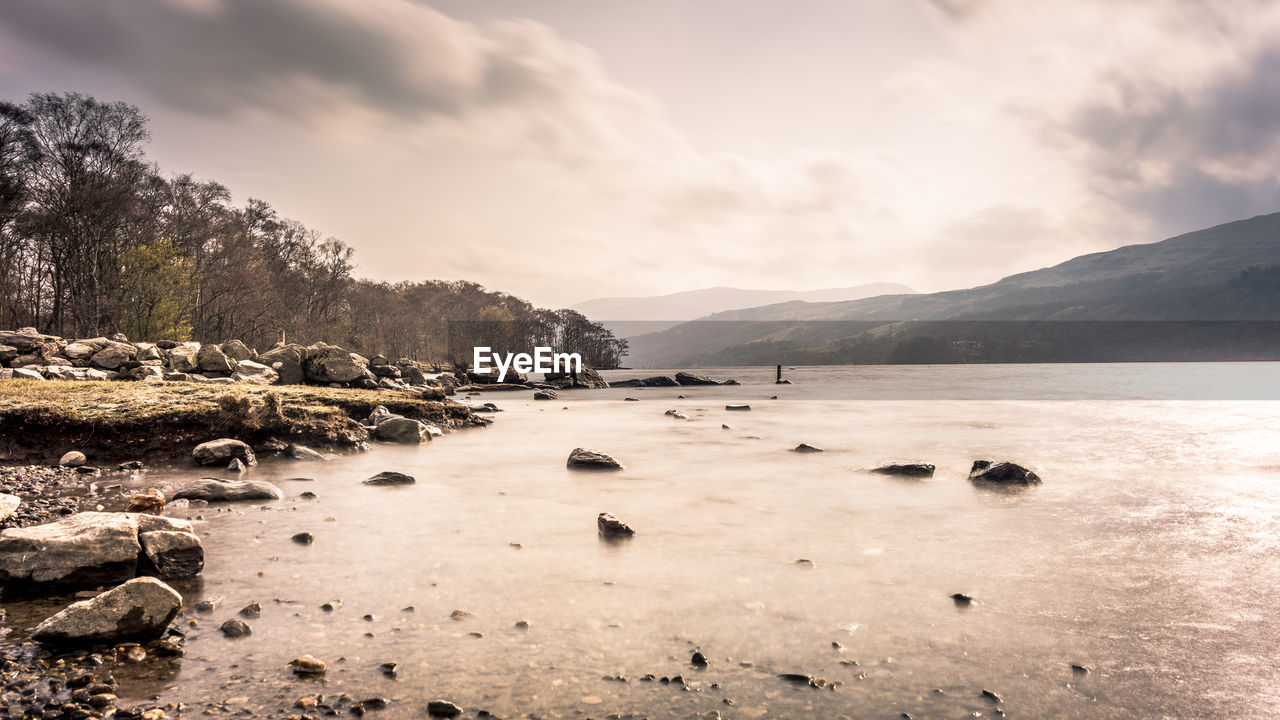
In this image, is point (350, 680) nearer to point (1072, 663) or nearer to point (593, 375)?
point (1072, 663)

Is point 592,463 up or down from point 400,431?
down

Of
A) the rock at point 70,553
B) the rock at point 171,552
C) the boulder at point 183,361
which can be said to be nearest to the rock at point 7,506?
the rock at point 70,553

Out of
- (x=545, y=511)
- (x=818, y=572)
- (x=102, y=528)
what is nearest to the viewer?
(x=102, y=528)

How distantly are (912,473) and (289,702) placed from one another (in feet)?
46.4

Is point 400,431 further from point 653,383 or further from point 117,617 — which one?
point 653,383

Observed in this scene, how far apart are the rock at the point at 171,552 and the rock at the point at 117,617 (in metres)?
1.60

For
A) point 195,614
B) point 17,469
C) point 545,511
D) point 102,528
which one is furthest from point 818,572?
point 17,469

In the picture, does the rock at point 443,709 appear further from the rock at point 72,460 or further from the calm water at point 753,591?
the rock at point 72,460

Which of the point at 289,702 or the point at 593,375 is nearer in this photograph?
the point at 289,702

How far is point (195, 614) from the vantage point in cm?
580

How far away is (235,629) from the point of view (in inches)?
214

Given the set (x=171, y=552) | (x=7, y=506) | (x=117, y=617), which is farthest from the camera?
(x=7, y=506)

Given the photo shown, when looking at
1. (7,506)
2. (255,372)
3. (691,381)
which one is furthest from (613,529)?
(691,381)

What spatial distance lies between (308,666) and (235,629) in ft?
3.78
